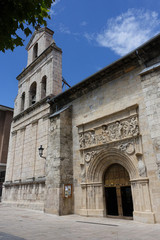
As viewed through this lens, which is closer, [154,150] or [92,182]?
[154,150]

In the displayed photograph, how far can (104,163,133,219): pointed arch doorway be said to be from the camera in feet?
28.9

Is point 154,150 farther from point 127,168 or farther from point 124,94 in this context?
point 124,94

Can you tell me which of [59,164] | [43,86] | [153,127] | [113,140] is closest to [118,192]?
[113,140]

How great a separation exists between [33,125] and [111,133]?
784 centimetres

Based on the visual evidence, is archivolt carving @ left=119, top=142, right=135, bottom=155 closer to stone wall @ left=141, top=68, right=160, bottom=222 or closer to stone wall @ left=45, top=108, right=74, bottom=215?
stone wall @ left=141, top=68, right=160, bottom=222

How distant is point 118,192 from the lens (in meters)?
9.18

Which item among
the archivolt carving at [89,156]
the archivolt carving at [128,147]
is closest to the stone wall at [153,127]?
the archivolt carving at [128,147]

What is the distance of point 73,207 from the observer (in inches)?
Answer: 411

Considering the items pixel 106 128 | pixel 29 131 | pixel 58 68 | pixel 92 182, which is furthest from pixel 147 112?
pixel 29 131

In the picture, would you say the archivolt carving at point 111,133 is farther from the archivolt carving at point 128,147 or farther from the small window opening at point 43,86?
the small window opening at point 43,86

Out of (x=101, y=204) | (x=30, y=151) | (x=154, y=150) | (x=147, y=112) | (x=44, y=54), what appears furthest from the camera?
(x=44, y=54)

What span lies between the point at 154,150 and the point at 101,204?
405 centimetres

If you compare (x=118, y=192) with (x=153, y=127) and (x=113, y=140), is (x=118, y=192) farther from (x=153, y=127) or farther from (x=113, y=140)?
(x=153, y=127)

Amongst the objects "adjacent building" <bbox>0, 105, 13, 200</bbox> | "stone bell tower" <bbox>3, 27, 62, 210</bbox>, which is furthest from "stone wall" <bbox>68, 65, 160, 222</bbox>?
"adjacent building" <bbox>0, 105, 13, 200</bbox>
